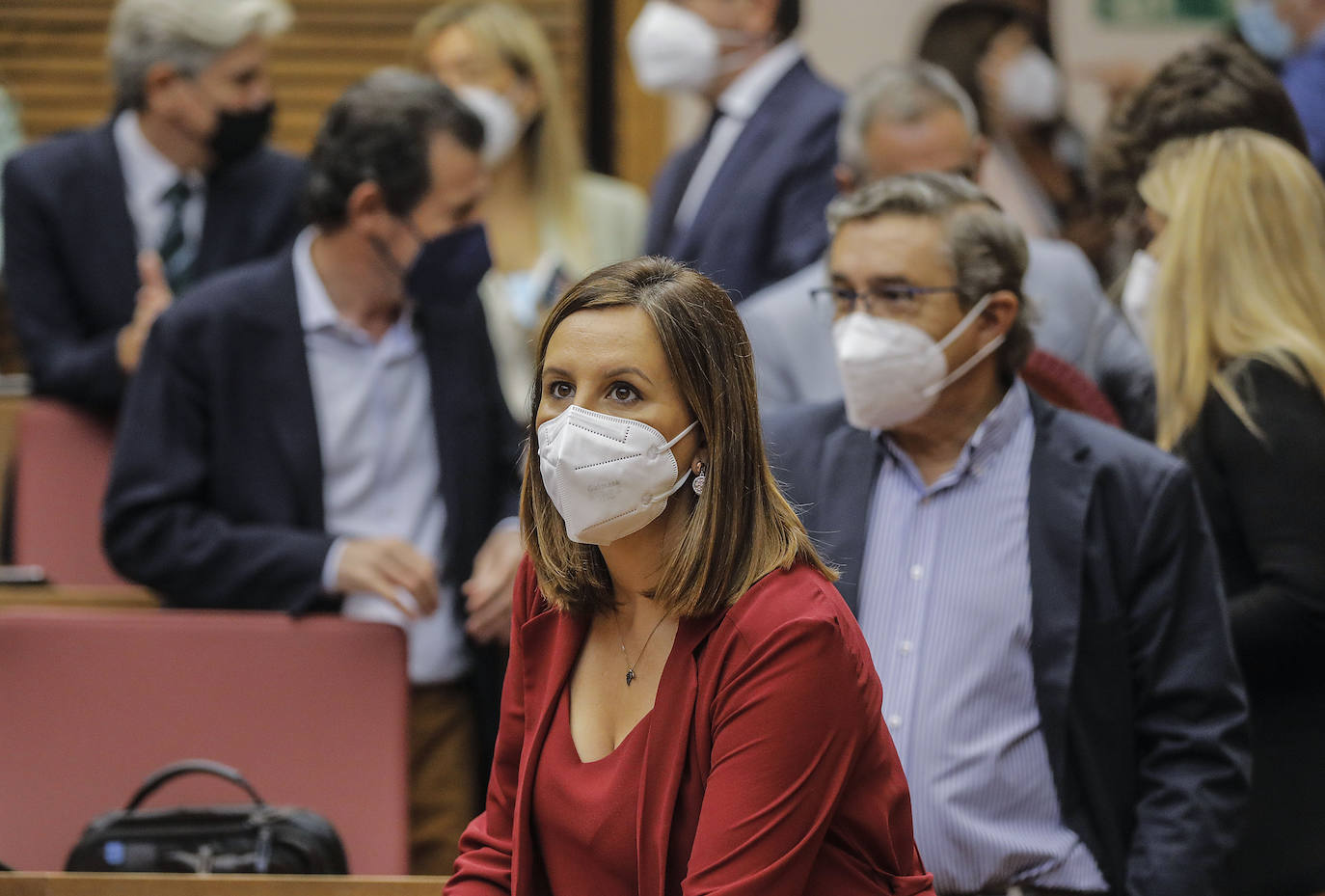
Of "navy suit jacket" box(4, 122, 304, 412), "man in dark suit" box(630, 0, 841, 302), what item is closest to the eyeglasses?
"man in dark suit" box(630, 0, 841, 302)

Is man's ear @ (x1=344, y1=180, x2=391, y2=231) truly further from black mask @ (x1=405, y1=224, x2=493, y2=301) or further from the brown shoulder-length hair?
the brown shoulder-length hair

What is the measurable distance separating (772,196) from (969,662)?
6.40 feet

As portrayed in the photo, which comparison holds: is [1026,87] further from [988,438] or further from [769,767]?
[769,767]

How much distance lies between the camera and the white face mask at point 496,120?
14.5 ft

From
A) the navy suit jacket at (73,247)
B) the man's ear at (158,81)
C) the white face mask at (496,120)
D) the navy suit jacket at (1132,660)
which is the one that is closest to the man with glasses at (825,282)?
the navy suit jacket at (1132,660)

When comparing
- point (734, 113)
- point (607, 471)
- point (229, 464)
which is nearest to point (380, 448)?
point (229, 464)

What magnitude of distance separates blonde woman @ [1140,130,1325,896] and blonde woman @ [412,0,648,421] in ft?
6.09

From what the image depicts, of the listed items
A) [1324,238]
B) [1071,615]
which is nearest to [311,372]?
[1071,615]

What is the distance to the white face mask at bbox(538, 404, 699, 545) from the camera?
184cm

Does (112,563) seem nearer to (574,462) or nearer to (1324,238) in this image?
(574,462)

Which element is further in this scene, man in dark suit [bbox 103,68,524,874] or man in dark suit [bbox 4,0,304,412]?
man in dark suit [bbox 4,0,304,412]

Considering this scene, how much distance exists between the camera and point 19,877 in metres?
2.11

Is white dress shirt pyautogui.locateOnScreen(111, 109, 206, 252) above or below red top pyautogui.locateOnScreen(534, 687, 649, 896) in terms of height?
above

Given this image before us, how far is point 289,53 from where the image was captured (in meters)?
5.44
